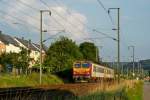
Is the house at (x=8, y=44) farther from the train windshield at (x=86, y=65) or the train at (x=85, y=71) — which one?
the train windshield at (x=86, y=65)

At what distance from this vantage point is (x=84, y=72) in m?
66.0

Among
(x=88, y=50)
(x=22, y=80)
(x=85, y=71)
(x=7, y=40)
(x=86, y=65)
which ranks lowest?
(x=22, y=80)

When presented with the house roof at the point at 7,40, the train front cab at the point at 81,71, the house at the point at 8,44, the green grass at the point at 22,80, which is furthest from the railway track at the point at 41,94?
the house roof at the point at 7,40

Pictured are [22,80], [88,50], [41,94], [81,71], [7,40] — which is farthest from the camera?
[88,50]

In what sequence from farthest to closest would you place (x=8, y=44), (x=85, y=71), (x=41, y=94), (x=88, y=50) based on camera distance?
(x=88, y=50)
(x=8, y=44)
(x=85, y=71)
(x=41, y=94)

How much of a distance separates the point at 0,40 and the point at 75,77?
175ft

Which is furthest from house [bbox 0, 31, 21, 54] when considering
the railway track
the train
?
the railway track

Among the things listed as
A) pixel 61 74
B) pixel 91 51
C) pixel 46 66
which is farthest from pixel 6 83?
pixel 91 51

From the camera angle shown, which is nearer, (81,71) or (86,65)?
(86,65)

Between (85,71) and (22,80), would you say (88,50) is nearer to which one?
(85,71)

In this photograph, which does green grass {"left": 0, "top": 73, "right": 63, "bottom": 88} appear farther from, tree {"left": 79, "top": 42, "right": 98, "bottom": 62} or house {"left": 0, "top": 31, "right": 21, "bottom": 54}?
tree {"left": 79, "top": 42, "right": 98, "bottom": 62}

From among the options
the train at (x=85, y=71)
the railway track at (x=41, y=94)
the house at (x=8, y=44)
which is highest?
the house at (x=8, y=44)

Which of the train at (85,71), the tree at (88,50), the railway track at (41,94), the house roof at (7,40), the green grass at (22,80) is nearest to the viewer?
the railway track at (41,94)

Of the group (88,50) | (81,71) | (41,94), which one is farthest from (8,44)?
(41,94)
